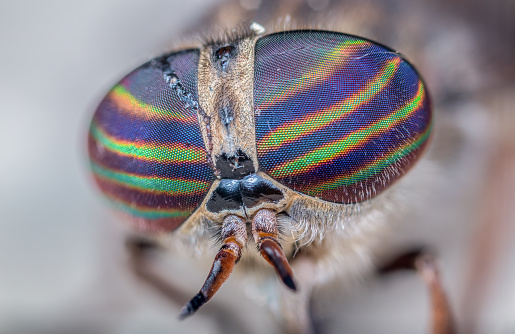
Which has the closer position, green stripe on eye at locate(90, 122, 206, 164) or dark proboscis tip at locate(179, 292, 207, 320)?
dark proboscis tip at locate(179, 292, 207, 320)

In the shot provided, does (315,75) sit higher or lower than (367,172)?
higher

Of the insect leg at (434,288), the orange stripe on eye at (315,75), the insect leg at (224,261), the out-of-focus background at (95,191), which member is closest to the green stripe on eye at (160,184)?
the insect leg at (224,261)

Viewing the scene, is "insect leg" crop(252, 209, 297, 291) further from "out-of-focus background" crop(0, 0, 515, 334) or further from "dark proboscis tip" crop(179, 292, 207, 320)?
"out-of-focus background" crop(0, 0, 515, 334)

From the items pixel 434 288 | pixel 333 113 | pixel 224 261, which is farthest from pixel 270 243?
pixel 434 288

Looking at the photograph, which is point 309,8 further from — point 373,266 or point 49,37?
point 49,37

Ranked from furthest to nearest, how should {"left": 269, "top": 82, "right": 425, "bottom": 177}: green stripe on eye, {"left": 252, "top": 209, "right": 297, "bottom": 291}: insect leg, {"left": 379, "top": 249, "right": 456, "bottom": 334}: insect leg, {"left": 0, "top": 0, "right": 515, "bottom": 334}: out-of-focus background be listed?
{"left": 0, "top": 0, "right": 515, "bottom": 334}: out-of-focus background → {"left": 379, "top": 249, "right": 456, "bottom": 334}: insect leg → {"left": 269, "top": 82, "right": 425, "bottom": 177}: green stripe on eye → {"left": 252, "top": 209, "right": 297, "bottom": 291}: insect leg

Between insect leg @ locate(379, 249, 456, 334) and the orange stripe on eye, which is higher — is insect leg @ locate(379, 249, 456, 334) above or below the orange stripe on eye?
below

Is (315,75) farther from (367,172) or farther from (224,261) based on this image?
(224,261)

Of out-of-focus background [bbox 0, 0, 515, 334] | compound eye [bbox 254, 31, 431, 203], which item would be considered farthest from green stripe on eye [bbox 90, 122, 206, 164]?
out-of-focus background [bbox 0, 0, 515, 334]
